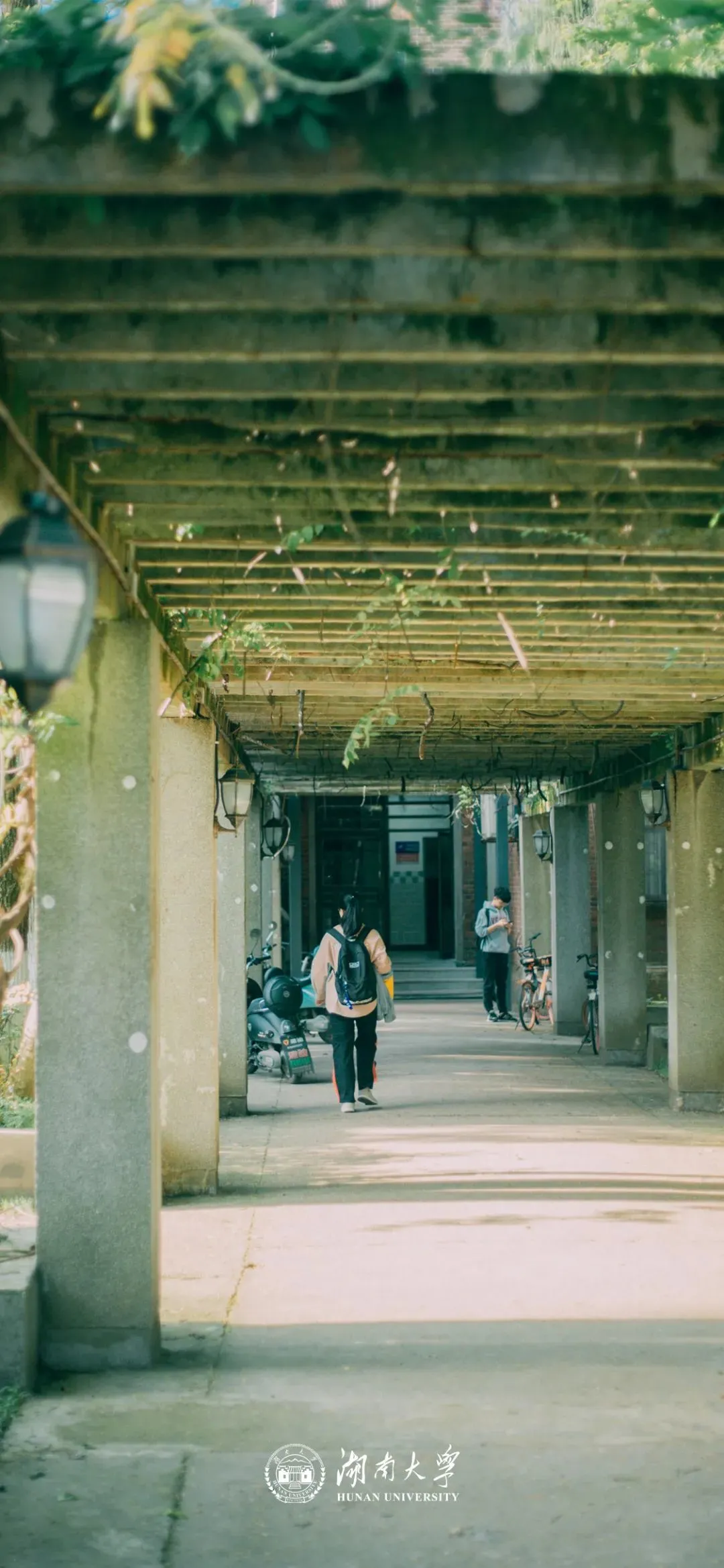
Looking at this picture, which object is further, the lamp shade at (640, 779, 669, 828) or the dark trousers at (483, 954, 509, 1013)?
the dark trousers at (483, 954, 509, 1013)

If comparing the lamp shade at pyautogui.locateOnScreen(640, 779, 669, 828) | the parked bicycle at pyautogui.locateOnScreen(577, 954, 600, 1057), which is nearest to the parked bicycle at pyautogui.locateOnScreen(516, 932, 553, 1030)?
the parked bicycle at pyautogui.locateOnScreen(577, 954, 600, 1057)

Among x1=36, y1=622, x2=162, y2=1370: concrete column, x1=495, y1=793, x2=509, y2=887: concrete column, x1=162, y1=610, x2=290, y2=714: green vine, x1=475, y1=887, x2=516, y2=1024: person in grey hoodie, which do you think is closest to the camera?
x1=36, y1=622, x2=162, y2=1370: concrete column

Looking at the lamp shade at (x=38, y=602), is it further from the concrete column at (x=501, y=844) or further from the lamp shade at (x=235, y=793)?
the concrete column at (x=501, y=844)

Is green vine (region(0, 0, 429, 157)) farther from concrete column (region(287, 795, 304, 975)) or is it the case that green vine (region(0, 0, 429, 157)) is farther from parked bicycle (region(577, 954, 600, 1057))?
concrete column (region(287, 795, 304, 975))

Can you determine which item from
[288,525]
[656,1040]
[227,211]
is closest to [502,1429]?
[288,525]

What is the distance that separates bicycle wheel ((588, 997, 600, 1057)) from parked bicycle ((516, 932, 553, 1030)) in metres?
2.29

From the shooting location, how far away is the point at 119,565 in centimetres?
600

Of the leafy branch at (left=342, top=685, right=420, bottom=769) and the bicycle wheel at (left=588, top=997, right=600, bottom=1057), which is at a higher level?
the leafy branch at (left=342, top=685, right=420, bottom=769)

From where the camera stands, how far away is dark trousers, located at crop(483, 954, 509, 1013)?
21.8 m

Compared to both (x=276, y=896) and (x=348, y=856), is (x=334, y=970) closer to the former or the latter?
(x=276, y=896)

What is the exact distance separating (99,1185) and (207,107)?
409 centimetres

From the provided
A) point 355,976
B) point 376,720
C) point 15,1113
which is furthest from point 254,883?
point 15,1113

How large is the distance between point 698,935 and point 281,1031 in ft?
15.4

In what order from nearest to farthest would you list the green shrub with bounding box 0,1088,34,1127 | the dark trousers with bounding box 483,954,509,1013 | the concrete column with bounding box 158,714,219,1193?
the green shrub with bounding box 0,1088,34,1127 → the concrete column with bounding box 158,714,219,1193 → the dark trousers with bounding box 483,954,509,1013
